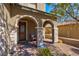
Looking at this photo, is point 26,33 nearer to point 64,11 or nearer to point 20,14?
point 20,14

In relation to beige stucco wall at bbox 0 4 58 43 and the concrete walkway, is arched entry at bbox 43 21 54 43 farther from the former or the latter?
the concrete walkway

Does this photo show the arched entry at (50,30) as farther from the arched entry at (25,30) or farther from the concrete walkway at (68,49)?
the arched entry at (25,30)

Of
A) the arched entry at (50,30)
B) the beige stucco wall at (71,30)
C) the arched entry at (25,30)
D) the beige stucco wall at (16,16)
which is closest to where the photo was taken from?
the beige stucco wall at (71,30)

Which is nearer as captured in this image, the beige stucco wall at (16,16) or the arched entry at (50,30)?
the beige stucco wall at (16,16)

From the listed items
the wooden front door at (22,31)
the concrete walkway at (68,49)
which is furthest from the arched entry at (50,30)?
the wooden front door at (22,31)

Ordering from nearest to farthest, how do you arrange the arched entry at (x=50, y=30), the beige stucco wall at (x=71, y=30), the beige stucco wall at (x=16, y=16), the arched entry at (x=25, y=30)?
the beige stucco wall at (x=71, y=30)
the beige stucco wall at (x=16, y=16)
the arched entry at (x=50, y=30)
the arched entry at (x=25, y=30)

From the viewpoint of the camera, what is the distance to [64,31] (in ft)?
18.1

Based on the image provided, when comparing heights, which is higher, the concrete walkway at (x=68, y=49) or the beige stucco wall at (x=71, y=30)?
the beige stucco wall at (x=71, y=30)

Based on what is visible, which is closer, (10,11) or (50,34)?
(10,11)

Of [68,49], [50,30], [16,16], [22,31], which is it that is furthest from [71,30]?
[22,31]

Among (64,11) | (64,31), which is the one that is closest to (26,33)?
(64,31)

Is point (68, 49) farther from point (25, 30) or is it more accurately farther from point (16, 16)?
point (25, 30)

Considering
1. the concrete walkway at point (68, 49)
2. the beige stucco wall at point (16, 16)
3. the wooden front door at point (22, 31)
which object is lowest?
the concrete walkway at point (68, 49)

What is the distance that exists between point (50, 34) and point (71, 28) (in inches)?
77.5
